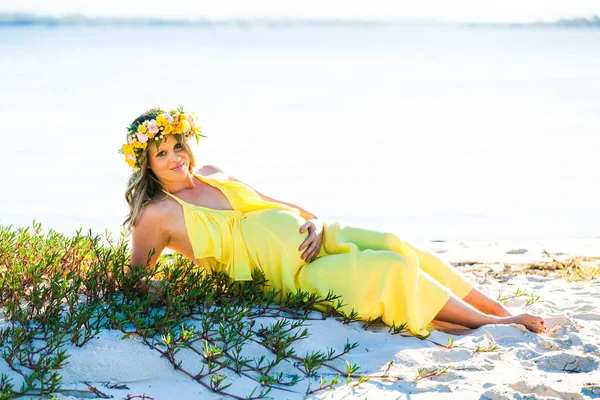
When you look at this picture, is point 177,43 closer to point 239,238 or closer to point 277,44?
point 277,44

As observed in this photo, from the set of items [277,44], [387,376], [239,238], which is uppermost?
[277,44]

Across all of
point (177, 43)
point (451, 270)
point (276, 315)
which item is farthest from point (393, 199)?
point (177, 43)

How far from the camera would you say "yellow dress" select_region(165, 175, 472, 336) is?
17.1 feet

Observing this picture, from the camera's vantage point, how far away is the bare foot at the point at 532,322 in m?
5.42

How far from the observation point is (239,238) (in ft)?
18.0

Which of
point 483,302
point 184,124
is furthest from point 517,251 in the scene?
point 184,124

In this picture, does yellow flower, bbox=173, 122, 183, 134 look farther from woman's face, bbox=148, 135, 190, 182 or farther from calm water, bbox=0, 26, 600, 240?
calm water, bbox=0, 26, 600, 240

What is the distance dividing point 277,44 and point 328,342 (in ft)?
122

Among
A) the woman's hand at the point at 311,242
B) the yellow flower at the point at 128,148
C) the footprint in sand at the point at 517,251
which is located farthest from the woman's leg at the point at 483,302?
the footprint in sand at the point at 517,251

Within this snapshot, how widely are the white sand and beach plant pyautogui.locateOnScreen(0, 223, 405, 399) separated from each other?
0.17 ft

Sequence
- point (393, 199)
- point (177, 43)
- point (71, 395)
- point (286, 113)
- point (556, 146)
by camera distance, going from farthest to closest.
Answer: point (177, 43) → point (286, 113) → point (556, 146) → point (393, 199) → point (71, 395)

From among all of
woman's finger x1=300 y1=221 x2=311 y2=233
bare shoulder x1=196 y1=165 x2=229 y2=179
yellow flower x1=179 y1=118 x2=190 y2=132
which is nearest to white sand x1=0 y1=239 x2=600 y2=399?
woman's finger x1=300 y1=221 x2=311 y2=233

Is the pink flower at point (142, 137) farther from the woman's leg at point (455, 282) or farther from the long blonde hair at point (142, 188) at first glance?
the woman's leg at point (455, 282)

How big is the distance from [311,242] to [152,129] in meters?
1.24
